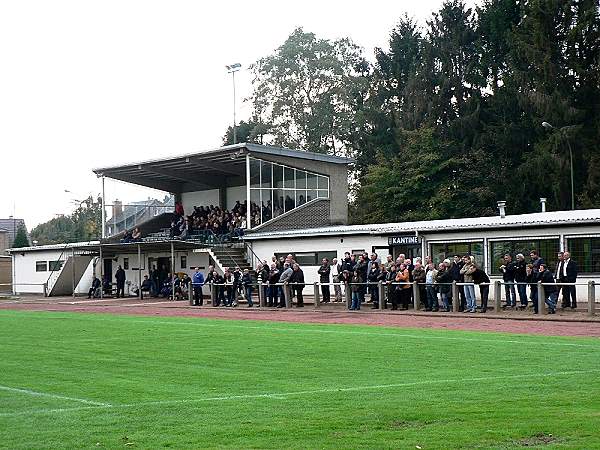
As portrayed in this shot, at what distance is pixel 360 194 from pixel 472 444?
60.9 meters

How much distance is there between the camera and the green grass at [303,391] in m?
9.13

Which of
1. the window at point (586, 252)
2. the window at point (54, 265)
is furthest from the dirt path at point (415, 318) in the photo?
the window at point (54, 265)

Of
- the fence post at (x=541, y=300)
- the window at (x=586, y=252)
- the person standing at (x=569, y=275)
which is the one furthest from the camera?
the window at (x=586, y=252)

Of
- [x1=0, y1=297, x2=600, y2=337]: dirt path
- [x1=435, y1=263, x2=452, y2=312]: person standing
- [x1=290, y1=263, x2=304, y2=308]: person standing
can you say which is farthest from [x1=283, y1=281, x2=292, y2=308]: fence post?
[x1=435, y1=263, x2=452, y2=312]: person standing

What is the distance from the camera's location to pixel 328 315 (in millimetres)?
31062

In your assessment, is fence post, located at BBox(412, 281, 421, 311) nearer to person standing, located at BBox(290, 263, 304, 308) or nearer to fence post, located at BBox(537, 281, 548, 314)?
fence post, located at BBox(537, 281, 548, 314)

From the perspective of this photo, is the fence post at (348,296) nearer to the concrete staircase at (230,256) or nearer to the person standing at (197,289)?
the person standing at (197,289)

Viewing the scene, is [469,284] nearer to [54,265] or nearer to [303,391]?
[303,391]

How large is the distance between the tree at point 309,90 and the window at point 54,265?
88.2ft

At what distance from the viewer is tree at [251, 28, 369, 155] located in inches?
3167

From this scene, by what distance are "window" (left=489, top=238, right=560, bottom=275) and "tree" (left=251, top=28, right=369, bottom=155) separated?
4517 centimetres

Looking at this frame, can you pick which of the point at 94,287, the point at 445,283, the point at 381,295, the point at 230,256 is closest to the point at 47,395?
the point at 445,283

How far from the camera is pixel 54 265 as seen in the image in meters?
60.4

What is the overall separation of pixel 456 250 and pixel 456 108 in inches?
1353
